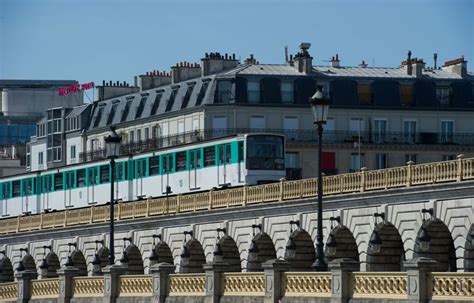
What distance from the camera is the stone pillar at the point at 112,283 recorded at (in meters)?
60.9

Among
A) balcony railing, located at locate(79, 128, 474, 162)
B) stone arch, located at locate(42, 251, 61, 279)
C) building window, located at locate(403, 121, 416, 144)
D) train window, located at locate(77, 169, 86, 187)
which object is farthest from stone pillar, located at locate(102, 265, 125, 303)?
building window, located at locate(403, 121, 416, 144)

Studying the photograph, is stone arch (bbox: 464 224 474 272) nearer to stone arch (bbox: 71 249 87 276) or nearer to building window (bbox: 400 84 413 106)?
stone arch (bbox: 71 249 87 276)

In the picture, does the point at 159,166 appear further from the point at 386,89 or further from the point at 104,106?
the point at 104,106

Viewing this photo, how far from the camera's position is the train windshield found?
8012 centimetres

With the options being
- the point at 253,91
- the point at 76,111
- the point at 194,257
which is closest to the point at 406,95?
the point at 253,91

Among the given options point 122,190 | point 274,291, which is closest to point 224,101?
point 122,190

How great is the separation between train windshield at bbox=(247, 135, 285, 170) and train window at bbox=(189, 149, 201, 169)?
3.94 m

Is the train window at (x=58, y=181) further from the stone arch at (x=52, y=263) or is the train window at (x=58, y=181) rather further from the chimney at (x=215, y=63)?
the chimney at (x=215, y=63)

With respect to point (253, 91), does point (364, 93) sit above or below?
above

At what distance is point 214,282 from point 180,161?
32.1m

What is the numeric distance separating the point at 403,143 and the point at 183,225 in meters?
30.3

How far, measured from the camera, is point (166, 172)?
8738 cm

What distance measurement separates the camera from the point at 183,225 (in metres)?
81.1

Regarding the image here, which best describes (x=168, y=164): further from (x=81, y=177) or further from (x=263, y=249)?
(x=263, y=249)
